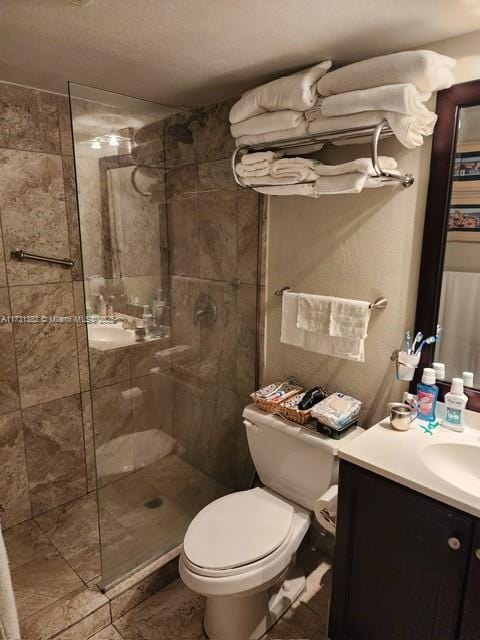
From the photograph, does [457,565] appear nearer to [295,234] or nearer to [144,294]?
[295,234]

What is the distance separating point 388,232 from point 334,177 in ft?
1.04

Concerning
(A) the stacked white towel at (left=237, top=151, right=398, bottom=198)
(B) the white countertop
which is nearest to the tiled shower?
(A) the stacked white towel at (left=237, top=151, right=398, bottom=198)

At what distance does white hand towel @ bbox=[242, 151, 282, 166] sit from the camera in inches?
69.6

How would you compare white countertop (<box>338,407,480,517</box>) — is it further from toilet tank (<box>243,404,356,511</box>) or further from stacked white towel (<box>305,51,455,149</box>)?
stacked white towel (<box>305,51,455,149</box>)

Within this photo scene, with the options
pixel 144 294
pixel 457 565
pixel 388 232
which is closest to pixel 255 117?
pixel 388 232

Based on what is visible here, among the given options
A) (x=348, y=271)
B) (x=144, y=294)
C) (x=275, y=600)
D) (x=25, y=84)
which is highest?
(x=25, y=84)

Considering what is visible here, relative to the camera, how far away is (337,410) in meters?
1.75

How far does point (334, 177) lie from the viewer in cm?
159

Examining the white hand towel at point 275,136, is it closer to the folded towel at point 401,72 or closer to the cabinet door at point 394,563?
the folded towel at point 401,72

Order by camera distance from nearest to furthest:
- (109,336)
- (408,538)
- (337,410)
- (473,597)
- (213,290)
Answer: (473,597) → (408,538) → (337,410) → (109,336) → (213,290)

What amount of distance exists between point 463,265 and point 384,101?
2.14 feet

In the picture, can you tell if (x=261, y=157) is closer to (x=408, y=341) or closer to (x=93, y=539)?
(x=408, y=341)

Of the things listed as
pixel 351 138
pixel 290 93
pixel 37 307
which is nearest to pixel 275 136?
pixel 290 93

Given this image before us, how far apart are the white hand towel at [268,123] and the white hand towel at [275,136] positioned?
0.5 inches
